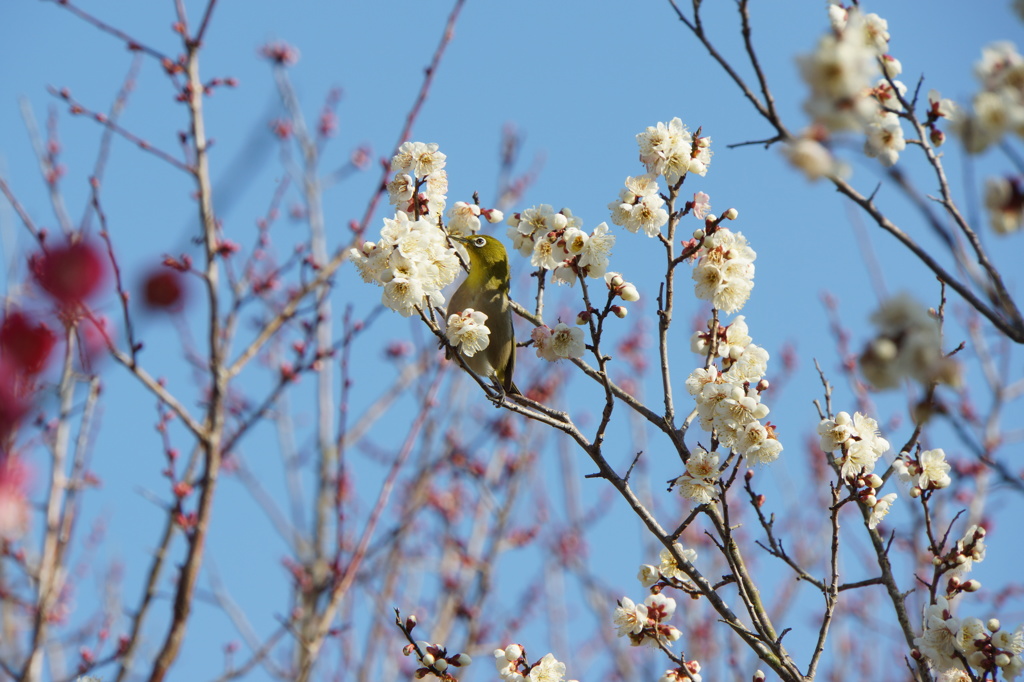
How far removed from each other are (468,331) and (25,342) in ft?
5.68

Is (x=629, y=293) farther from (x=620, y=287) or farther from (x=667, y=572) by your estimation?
(x=667, y=572)

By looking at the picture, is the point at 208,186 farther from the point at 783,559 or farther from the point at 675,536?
the point at 783,559

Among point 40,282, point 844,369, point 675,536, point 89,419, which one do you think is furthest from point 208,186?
point 844,369

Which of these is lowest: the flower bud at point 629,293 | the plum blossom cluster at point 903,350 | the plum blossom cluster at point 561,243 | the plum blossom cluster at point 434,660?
the plum blossom cluster at point 434,660

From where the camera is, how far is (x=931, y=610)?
2338 millimetres

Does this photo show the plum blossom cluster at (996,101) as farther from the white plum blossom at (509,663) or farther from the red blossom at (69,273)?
the white plum blossom at (509,663)

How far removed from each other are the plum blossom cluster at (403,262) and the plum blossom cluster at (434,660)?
3.20 feet

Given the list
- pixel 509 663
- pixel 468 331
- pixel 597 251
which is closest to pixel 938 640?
pixel 509 663

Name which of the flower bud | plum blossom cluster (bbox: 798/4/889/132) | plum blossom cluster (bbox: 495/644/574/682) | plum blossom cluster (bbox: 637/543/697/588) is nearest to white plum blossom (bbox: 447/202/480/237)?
the flower bud

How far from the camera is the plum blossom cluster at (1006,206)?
4.99ft

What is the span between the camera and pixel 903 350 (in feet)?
4.55

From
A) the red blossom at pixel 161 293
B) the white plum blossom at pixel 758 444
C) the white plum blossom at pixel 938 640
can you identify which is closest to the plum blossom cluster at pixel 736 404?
the white plum blossom at pixel 758 444

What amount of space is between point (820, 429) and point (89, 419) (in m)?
3.26

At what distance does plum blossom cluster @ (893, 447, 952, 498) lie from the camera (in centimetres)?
260
